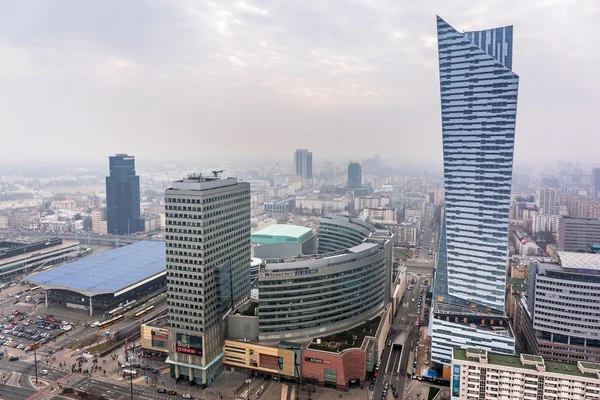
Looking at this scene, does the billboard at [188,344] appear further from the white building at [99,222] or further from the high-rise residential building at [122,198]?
the white building at [99,222]

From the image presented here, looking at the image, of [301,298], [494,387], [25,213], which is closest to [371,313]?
[301,298]

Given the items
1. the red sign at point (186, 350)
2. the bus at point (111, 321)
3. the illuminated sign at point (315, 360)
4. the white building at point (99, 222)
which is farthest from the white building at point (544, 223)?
the white building at point (99, 222)

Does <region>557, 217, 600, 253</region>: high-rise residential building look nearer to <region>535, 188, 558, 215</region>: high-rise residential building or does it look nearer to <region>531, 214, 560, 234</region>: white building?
<region>531, 214, 560, 234</region>: white building

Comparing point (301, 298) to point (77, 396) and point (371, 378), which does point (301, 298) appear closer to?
point (371, 378)

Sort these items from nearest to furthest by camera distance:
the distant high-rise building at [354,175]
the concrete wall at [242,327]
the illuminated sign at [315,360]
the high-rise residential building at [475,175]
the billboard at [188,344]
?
the billboard at [188,344], the illuminated sign at [315,360], the concrete wall at [242,327], the high-rise residential building at [475,175], the distant high-rise building at [354,175]

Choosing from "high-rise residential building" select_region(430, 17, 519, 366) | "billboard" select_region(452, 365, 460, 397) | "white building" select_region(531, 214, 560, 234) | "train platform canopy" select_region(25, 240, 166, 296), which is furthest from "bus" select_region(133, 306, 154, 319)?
"white building" select_region(531, 214, 560, 234)

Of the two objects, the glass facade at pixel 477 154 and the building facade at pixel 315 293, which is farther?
the glass facade at pixel 477 154
